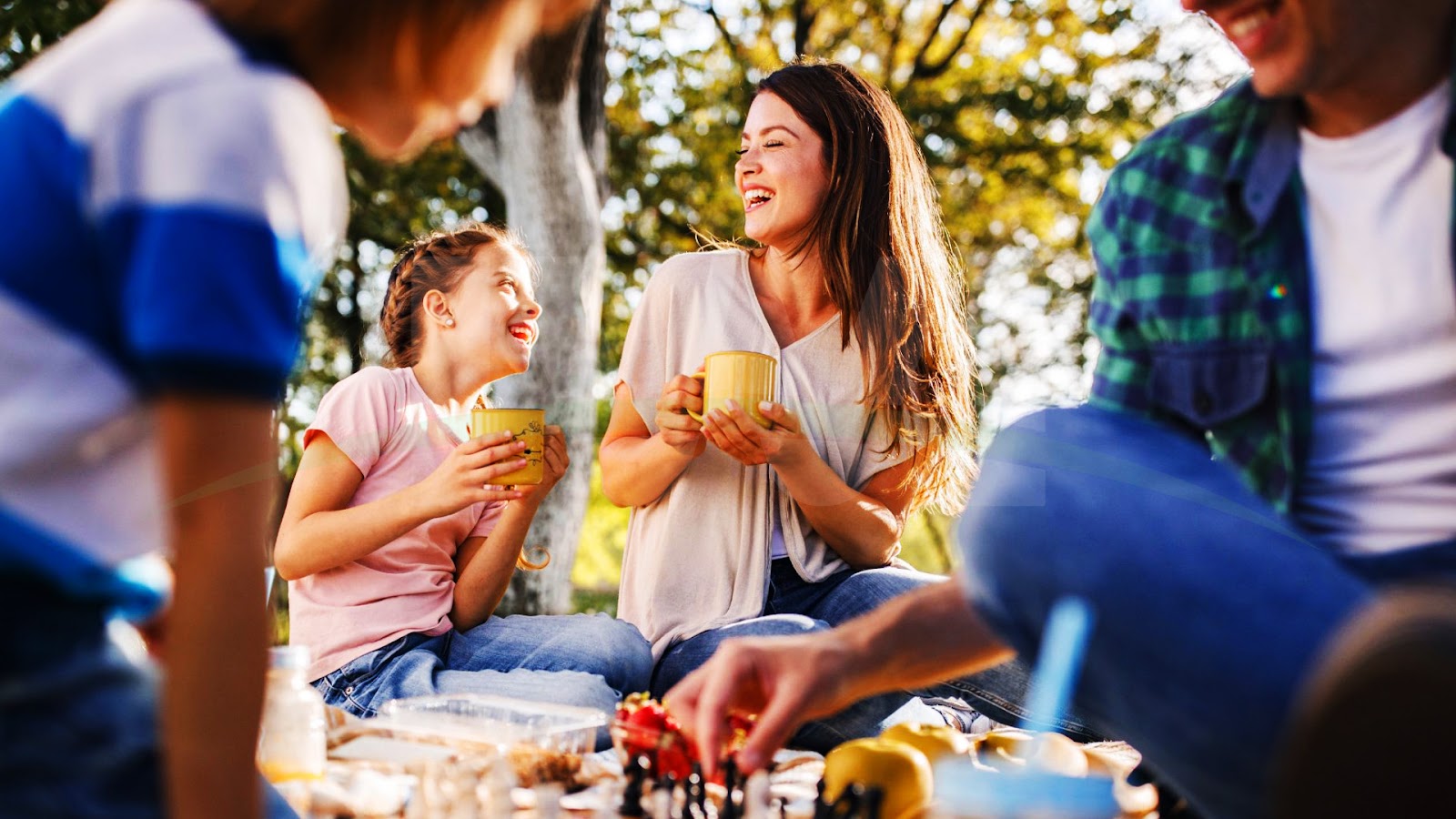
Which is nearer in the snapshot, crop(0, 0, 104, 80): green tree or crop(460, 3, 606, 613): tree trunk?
crop(0, 0, 104, 80): green tree

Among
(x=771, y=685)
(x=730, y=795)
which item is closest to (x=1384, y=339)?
(x=771, y=685)

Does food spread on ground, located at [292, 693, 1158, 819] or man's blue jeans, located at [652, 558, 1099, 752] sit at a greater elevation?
food spread on ground, located at [292, 693, 1158, 819]

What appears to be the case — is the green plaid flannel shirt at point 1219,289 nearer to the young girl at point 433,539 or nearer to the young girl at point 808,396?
the young girl at point 808,396

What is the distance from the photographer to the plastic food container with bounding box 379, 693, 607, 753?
180 centimetres

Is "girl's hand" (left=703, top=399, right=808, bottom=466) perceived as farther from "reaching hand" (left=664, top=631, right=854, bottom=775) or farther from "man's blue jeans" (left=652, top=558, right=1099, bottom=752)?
"reaching hand" (left=664, top=631, right=854, bottom=775)

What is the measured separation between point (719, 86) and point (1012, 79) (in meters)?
2.15

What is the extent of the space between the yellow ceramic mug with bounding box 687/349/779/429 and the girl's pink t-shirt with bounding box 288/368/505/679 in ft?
2.47

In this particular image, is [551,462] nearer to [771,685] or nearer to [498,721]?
[498,721]

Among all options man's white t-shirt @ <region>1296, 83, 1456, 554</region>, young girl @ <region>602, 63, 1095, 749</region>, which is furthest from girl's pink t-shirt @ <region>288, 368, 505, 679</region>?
man's white t-shirt @ <region>1296, 83, 1456, 554</region>

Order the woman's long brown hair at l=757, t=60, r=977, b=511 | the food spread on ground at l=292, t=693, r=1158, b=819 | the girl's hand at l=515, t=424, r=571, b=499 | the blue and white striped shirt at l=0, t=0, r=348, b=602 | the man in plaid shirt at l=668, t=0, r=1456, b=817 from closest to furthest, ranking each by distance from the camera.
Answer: the blue and white striped shirt at l=0, t=0, r=348, b=602, the man in plaid shirt at l=668, t=0, r=1456, b=817, the food spread on ground at l=292, t=693, r=1158, b=819, the girl's hand at l=515, t=424, r=571, b=499, the woman's long brown hair at l=757, t=60, r=977, b=511

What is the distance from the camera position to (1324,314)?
4.19 ft

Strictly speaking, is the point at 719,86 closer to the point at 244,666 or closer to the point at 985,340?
the point at 985,340

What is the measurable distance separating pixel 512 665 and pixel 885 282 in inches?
48.7

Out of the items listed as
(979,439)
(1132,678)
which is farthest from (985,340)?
(1132,678)
